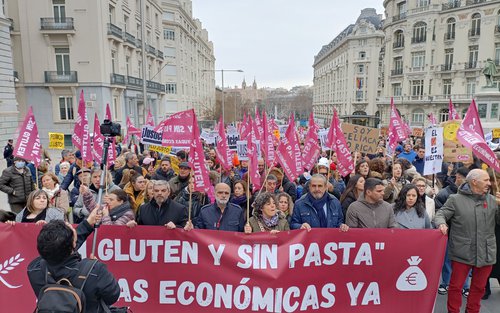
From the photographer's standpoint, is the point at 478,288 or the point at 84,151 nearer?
the point at 478,288

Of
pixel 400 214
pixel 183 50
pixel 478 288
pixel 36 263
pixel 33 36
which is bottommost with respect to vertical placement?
pixel 478 288

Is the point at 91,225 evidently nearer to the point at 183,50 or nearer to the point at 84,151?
the point at 84,151

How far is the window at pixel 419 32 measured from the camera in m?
47.7

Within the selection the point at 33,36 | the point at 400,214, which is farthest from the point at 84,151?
the point at 33,36

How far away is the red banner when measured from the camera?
13.4ft

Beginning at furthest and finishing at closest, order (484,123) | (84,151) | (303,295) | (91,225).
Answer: (484,123), (84,151), (303,295), (91,225)

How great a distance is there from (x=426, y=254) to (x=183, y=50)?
184ft

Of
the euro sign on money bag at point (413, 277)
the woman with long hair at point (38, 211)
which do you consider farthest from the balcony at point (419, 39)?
the woman with long hair at point (38, 211)

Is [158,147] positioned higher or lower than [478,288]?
higher

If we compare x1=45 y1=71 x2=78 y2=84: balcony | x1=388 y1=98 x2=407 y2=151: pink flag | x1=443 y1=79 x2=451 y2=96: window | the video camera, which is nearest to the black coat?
the video camera

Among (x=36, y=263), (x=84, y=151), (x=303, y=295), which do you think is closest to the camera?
(x=36, y=263)

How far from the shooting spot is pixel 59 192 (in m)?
5.22

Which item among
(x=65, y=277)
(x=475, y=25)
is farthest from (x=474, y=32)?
(x=65, y=277)

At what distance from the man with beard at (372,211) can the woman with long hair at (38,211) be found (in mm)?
3551
